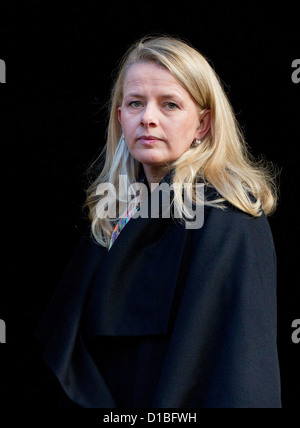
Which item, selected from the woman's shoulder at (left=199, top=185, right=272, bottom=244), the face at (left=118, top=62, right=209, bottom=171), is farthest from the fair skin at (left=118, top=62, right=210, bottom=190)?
the woman's shoulder at (left=199, top=185, right=272, bottom=244)

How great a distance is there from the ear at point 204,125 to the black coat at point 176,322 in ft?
1.12

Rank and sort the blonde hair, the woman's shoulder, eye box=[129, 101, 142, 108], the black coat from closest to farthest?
1. the black coat
2. the woman's shoulder
3. the blonde hair
4. eye box=[129, 101, 142, 108]

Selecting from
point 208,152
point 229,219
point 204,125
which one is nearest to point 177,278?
point 229,219

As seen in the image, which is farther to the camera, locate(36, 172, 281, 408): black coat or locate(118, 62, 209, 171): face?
locate(118, 62, 209, 171): face

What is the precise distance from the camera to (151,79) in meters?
2.30

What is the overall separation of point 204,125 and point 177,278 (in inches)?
23.6

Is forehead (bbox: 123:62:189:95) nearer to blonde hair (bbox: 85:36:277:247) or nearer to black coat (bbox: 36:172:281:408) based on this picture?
blonde hair (bbox: 85:36:277:247)

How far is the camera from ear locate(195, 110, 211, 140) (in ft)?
7.86

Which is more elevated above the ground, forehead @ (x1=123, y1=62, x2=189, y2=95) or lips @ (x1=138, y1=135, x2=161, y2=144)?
forehead @ (x1=123, y1=62, x2=189, y2=95)

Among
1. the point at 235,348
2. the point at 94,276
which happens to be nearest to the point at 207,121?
the point at 94,276

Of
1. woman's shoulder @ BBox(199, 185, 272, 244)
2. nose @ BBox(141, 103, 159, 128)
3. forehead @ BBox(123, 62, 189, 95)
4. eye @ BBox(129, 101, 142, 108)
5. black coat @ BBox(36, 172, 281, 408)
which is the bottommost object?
black coat @ BBox(36, 172, 281, 408)

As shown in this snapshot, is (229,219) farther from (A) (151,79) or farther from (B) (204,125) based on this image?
(A) (151,79)
